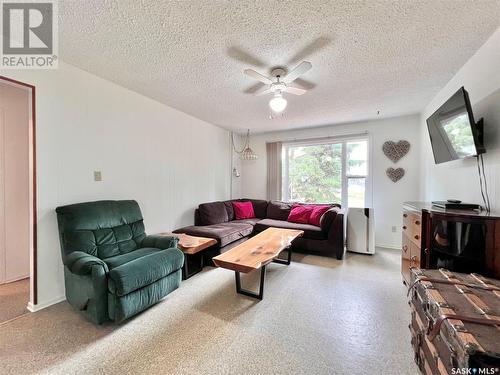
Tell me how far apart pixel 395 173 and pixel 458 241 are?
2621 mm

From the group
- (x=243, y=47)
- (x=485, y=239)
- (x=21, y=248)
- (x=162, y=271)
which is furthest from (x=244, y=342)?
(x=21, y=248)

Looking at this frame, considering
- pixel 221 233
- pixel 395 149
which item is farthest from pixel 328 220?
pixel 395 149

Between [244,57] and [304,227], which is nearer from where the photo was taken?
[244,57]

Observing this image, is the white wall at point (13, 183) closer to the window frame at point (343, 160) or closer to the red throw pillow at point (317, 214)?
the red throw pillow at point (317, 214)

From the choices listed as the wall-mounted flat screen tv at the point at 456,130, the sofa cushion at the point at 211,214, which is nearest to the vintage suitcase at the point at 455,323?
the wall-mounted flat screen tv at the point at 456,130

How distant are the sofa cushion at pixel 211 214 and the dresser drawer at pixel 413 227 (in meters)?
3.00

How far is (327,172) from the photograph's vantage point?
4688 millimetres

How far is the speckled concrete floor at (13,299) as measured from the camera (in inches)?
79.5

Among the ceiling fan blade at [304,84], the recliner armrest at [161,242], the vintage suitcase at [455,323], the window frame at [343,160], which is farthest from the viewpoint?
the window frame at [343,160]

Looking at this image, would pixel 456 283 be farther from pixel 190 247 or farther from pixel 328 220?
pixel 190 247

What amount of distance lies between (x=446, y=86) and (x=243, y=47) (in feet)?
8.58

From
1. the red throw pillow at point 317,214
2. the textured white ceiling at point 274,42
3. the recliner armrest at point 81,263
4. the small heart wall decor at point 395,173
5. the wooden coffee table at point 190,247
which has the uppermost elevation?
the textured white ceiling at point 274,42

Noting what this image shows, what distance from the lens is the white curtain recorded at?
16.8 feet

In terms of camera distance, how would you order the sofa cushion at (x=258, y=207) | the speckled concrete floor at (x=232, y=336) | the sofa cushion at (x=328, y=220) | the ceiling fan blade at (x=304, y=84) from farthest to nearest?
the sofa cushion at (x=258, y=207) < the sofa cushion at (x=328, y=220) < the ceiling fan blade at (x=304, y=84) < the speckled concrete floor at (x=232, y=336)
